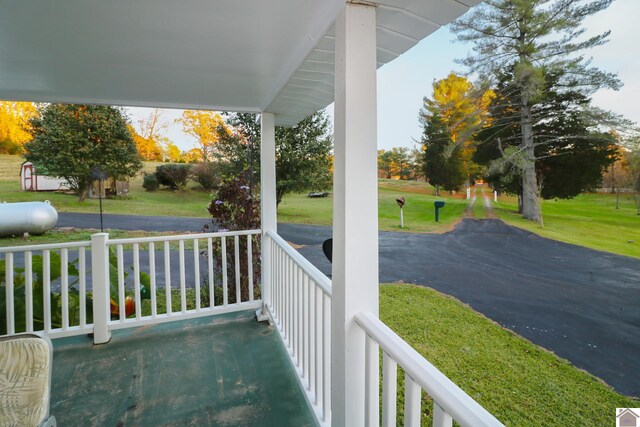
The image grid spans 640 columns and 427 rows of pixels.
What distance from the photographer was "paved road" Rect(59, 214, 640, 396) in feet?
6.39

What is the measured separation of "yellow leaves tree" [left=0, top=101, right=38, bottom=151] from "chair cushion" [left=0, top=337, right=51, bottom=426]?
4370mm

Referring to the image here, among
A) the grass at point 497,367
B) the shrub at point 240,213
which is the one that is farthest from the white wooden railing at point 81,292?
the grass at point 497,367

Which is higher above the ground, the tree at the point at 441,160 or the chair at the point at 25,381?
the tree at the point at 441,160

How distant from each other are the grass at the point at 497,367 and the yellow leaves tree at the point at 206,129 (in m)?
3.81

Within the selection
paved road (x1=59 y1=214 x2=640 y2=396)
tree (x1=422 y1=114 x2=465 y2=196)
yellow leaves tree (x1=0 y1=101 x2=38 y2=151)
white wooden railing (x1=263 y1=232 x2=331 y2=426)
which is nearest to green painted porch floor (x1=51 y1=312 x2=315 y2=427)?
white wooden railing (x1=263 y1=232 x2=331 y2=426)

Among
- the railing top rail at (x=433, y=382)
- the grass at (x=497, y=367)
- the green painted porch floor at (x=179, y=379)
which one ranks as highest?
the railing top rail at (x=433, y=382)

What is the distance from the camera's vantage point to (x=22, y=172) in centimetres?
460

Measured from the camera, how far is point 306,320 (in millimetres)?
2115

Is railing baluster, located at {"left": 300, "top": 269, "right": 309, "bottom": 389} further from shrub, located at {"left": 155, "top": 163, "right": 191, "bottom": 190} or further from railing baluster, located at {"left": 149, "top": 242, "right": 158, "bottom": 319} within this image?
shrub, located at {"left": 155, "top": 163, "right": 191, "bottom": 190}

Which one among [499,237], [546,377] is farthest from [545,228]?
[546,377]

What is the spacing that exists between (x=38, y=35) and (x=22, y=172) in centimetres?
421

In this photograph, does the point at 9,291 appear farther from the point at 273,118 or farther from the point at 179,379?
the point at 273,118

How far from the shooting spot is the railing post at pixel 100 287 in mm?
2748

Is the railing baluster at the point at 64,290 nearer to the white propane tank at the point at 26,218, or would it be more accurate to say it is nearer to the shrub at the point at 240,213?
the shrub at the point at 240,213
